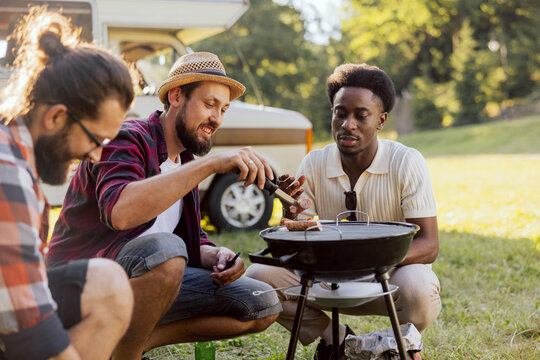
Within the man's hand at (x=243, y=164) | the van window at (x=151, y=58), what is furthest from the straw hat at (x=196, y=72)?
the van window at (x=151, y=58)

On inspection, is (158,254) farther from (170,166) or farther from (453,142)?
(453,142)

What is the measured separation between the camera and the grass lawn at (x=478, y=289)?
3.41 metres

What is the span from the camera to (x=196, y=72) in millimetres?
2775

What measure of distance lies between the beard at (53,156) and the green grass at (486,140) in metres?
18.8

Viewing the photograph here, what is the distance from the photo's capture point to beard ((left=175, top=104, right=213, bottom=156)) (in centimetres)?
280

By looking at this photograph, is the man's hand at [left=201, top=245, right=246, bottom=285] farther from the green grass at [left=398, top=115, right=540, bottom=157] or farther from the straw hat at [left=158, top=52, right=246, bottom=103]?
the green grass at [left=398, top=115, right=540, bottom=157]

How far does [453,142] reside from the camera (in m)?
24.4

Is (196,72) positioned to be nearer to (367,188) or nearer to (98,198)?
(98,198)

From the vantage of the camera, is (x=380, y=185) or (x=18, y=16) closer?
(x=380, y=185)

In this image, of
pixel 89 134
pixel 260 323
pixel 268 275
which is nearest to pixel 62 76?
pixel 89 134

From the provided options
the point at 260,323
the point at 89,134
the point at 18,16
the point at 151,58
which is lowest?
the point at 260,323

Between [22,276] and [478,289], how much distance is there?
3.87 m

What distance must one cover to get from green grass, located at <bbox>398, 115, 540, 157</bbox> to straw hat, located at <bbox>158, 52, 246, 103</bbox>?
17701 mm

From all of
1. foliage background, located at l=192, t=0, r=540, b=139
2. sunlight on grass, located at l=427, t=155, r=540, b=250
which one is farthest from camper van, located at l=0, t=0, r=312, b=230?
foliage background, located at l=192, t=0, r=540, b=139
